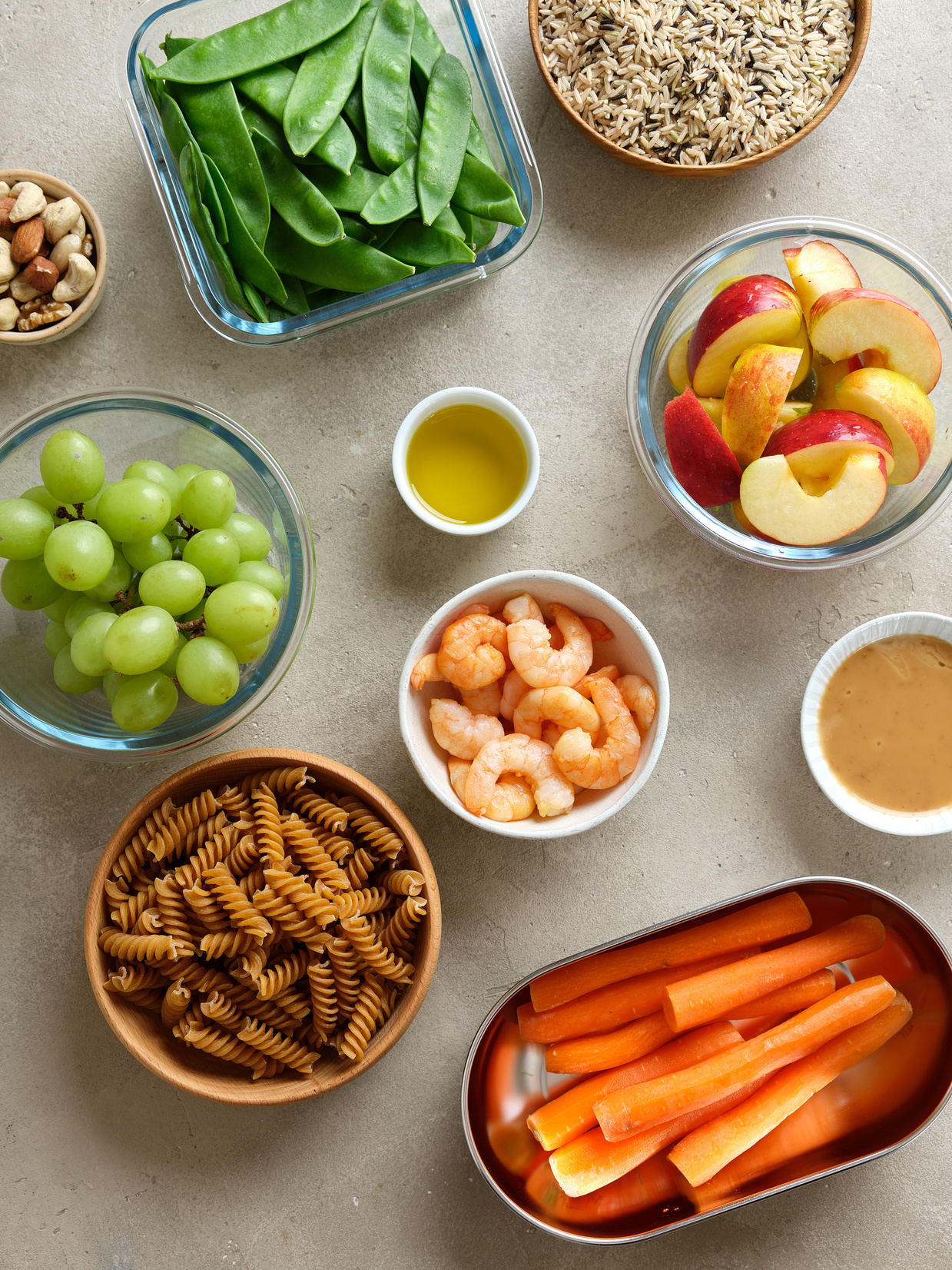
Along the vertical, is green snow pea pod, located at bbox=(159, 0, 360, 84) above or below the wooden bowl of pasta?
above

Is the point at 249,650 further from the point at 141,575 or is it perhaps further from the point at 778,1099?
the point at 778,1099

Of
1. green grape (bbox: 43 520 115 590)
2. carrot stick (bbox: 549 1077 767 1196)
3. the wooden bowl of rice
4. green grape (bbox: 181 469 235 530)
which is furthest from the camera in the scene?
the wooden bowl of rice

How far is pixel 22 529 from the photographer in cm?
130

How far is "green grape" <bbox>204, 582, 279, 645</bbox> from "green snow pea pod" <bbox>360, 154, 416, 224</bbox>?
0.68m

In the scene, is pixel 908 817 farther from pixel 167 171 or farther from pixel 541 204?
pixel 167 171

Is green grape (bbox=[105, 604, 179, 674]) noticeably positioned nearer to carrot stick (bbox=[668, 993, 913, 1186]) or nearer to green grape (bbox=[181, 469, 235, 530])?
green grape (bbox=[181, 469, 235, 530])

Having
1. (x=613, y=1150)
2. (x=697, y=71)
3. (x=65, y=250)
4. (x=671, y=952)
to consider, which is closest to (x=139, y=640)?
(x=65, y=250)

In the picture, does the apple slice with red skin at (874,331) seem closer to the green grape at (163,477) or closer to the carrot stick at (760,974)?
the carrot stick at (760,974)

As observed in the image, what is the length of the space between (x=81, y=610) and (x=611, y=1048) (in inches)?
47.2

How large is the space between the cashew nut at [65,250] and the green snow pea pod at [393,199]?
553 mm

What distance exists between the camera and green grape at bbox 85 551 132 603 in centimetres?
136

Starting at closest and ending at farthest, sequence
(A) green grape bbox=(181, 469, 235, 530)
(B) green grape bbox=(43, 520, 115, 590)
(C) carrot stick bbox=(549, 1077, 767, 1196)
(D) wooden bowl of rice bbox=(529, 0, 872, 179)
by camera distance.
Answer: (B) green grape bbox=(43, 520, 115, 590) → (A) green grape bbox=(181, 469, 235, 530) → (C) carrot stick bbox=(549, 1077, 767, 1196) → (D) wooden bowl of rice bbox=(529, 0, 872, 179)

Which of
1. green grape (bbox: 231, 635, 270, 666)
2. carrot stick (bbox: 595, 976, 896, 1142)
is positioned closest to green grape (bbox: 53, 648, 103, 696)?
green grape (bbox: 231, 635, 270, 666)

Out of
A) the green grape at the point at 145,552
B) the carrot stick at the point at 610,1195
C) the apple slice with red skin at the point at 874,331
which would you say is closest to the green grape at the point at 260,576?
the green grape at the point at 145,552
